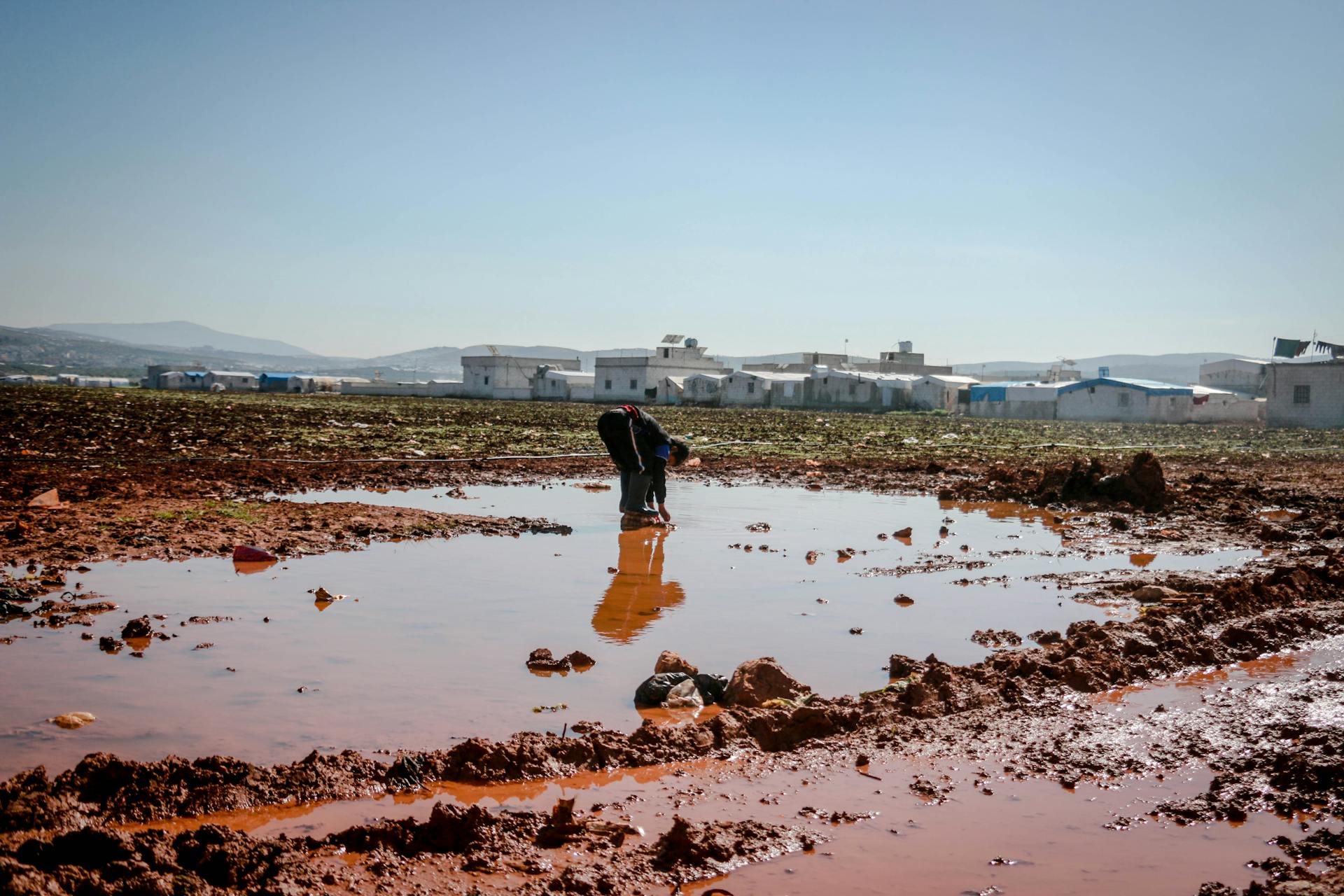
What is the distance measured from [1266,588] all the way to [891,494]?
30.5 ft

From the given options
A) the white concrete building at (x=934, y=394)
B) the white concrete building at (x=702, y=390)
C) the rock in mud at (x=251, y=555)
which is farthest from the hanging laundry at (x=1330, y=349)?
the rock in mud at (x=251, y=555)

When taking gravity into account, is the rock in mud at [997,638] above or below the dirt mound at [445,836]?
above

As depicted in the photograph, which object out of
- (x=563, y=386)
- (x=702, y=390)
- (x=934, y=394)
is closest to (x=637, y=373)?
(x=702, y=390)

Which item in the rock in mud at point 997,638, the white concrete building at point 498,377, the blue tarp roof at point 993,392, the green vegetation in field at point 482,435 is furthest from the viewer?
the white concrete building at point 498,377

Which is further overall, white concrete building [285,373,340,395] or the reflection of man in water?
white concrete building [285,373,340,395]

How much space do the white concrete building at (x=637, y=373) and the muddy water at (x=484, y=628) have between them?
63518 millimetres

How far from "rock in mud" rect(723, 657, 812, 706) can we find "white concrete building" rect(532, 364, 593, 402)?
75744 millimetres

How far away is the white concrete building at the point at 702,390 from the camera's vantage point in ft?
240

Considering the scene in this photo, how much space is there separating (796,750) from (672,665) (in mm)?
1258

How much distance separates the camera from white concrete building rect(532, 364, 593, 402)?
271 ft

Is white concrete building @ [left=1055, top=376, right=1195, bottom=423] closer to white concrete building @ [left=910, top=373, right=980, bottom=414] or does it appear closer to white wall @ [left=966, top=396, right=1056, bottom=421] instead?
white wall @ [left=966, top=396, right=1056, bottom=421]

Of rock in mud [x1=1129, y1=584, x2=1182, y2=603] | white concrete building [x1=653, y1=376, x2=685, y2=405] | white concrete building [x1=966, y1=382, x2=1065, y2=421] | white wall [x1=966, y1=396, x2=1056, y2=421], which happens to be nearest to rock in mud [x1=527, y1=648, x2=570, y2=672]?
rock in mud [x1=1129, y1=584, x2=1182, y2=603]

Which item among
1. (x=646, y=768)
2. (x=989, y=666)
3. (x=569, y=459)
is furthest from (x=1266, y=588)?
(x=569, y=459)

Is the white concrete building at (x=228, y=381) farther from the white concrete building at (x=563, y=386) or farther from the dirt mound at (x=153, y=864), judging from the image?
the dirt mound at (x=153, y=864)
